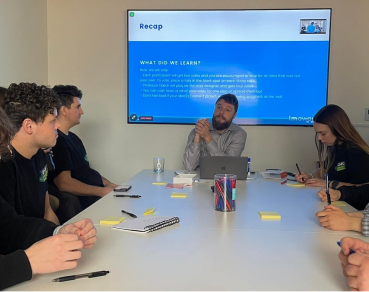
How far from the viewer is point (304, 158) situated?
3984 millimetres

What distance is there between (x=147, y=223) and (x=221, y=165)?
3.89ft

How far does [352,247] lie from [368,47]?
328cm

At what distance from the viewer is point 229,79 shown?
395cm

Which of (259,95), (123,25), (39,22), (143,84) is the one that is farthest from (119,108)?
(259,95)

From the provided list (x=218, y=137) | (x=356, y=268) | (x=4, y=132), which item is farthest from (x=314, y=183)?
(x=4, y=132)

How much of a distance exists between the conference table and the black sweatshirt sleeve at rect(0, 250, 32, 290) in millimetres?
29

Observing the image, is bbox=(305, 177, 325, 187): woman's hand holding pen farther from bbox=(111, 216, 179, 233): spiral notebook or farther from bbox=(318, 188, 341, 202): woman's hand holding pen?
bbox=(111, 216, 179, 233): spiral notebook

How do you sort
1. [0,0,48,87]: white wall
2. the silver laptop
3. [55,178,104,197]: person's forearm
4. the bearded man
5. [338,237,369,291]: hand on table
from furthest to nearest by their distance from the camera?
[0,0,48,87]: white wall < the bearded man < [55,178,104,197]: person's forearm < the silver laptop < [338,237,369,291]: hand on table

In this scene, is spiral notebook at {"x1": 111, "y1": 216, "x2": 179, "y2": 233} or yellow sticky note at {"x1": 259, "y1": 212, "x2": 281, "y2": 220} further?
yellow sticky note at {"x1": 259, "y1": 212, "x2": 281, "y2": 220}

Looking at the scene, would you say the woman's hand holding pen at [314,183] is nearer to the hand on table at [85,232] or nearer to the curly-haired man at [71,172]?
the curly-haired man at [71,172]

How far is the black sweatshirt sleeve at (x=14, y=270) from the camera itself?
0.94m

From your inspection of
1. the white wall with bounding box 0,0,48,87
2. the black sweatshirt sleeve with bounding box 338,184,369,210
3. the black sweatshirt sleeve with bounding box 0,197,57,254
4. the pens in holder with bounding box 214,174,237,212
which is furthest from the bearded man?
the black sweatshirt sleeve with bounding box 0,197,57,254

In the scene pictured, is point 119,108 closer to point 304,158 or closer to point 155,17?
point 155,17

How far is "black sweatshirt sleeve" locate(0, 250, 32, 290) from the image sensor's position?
94cm
